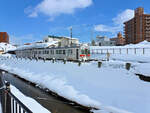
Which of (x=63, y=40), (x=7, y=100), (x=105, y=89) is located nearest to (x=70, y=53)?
(x=105, y=89)

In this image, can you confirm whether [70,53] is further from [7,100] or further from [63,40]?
[63,40]

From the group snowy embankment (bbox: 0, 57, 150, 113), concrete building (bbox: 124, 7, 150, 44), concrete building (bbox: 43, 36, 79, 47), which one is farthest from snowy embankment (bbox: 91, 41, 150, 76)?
concrete building (bbox: 124, 7, 150, 44)

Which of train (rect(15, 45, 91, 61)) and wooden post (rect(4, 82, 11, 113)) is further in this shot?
train (rect(15, 45, 91, 61))

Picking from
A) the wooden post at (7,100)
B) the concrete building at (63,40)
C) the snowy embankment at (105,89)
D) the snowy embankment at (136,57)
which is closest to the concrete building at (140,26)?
the snowy embankment at (136,57)

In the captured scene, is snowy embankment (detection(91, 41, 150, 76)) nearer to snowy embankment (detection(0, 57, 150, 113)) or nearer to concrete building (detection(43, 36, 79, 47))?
snowy embankment (detection(0, 57, 150, 113))

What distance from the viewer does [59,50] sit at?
25734 millimetres

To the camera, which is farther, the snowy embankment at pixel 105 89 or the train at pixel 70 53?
the train at pixel 70 53

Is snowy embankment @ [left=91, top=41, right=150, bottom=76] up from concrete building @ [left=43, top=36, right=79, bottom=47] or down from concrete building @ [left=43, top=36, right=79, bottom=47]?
down

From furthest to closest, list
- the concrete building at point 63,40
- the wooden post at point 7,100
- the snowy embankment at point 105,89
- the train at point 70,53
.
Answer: the concrete building at point 63,40 < the train at point 70,53 < the snowy embankment at point 105,89 < the wooden post at point 7,100

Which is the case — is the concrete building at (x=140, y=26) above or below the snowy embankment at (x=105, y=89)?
above

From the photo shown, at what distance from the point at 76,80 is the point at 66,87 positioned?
3.20 feet

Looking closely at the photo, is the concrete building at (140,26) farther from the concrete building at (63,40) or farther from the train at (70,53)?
the train at (70,53)

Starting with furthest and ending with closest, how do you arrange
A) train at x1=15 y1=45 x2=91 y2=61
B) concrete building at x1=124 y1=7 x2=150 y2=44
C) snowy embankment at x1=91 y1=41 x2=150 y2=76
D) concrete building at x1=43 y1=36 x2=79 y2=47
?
concrete building at x1=124 y1=7 x2=150 y2=44 → concrete building at x1=43 y1=36 x2=79 y2=47 → train at x1=15 y1=45 x2=91 y2=61 → snowy embankment at x1=91 y1=41 x2=150 y2=76

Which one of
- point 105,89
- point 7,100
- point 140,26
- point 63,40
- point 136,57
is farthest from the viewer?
point 140,26
